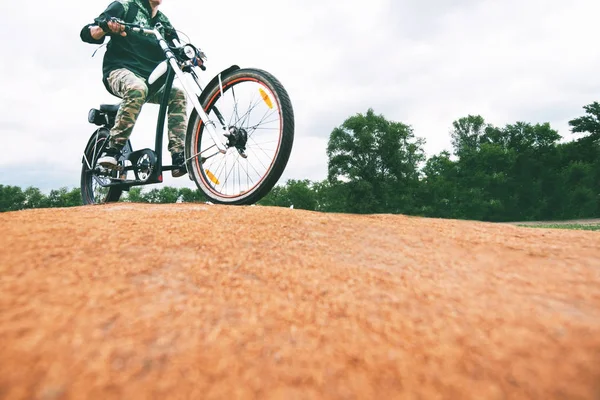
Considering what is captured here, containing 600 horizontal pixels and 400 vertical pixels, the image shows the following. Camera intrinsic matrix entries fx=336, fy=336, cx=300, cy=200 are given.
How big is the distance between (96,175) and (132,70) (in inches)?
77.8

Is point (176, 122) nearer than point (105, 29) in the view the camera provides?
No

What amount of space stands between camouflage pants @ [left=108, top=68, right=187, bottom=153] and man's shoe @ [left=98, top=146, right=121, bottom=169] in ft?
0.56

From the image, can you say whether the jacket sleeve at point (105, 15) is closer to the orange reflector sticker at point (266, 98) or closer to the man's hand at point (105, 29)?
the man's hand at point (105, 29)

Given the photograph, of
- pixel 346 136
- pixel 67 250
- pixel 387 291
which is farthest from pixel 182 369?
pixel 346 136

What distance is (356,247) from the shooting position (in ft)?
6.24

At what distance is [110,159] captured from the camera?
4.59 metres

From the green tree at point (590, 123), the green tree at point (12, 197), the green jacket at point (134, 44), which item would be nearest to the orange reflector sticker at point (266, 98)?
the green jacket at point (134, 44)

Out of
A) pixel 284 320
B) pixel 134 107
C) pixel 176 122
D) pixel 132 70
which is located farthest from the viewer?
pixel 176 122

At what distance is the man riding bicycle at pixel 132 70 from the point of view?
4.38 meters

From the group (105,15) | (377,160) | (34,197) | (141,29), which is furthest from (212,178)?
→ (34,197)

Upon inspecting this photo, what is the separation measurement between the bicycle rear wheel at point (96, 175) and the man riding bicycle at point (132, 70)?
841mm

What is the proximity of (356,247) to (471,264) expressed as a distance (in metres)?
0.59

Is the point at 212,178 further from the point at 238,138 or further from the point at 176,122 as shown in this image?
the point at 176,122

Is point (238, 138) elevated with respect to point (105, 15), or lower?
lower
